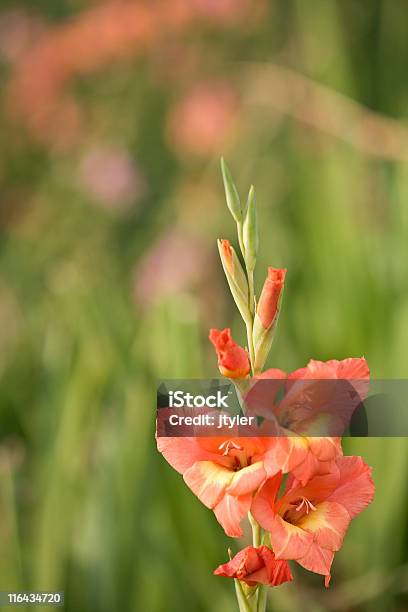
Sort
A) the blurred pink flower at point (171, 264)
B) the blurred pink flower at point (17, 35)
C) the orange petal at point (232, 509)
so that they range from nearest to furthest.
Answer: the orange petal at point (232, 509), the blurred pink flower at point (171, 264), the blurred pink flower at point (17, 35)


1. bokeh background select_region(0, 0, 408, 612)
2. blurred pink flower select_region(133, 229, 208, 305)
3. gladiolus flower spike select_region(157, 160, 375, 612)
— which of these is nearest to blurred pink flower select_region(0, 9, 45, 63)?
bokeh background select_region(0, 0, 408, 612)

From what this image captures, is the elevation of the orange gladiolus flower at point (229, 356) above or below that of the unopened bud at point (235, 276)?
below

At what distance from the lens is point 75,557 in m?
0.55

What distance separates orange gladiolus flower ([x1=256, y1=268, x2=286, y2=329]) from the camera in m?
0.24

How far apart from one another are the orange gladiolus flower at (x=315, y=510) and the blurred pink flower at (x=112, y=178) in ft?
3.07

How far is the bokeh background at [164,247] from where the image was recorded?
55 centimetres

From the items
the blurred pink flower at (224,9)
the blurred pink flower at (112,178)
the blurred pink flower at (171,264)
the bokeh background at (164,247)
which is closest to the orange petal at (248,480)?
the bokeh background at (164,247)

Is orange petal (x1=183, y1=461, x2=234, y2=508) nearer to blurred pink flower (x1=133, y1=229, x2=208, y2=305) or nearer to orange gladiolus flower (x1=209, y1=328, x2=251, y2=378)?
orange gladiolus flower (x1=209, y1=328, x2=251, y2=378)

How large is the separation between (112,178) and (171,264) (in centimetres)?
22

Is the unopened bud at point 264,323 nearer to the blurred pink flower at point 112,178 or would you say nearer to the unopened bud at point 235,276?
the unopened bud at point 235,276

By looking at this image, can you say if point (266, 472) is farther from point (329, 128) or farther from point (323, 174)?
point (329, 128)

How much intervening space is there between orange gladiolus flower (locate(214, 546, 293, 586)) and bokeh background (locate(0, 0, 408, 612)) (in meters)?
0.31

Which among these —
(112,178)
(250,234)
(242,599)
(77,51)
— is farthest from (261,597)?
(77,51)

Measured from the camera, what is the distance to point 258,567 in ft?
0.77
